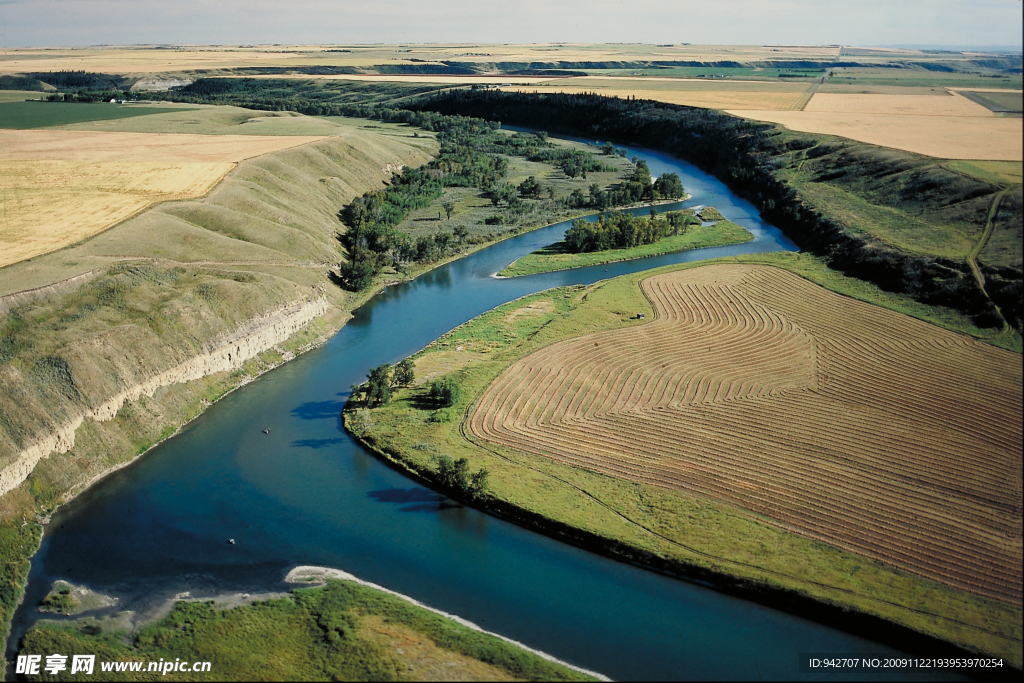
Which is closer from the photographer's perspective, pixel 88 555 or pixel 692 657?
pixel 692 657

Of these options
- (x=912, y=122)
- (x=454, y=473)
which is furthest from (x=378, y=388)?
(x=912, y=122)

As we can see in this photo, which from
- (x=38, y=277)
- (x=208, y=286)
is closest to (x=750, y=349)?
(x=208, y=286)

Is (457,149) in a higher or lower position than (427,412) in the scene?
higher

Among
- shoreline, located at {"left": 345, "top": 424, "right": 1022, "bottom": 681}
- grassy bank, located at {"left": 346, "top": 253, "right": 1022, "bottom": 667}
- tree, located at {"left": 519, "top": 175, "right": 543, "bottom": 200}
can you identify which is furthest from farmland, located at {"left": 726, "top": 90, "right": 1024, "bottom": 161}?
tree, located at {"left": 519, "top": 175, "right": 543, "bottom": 200}

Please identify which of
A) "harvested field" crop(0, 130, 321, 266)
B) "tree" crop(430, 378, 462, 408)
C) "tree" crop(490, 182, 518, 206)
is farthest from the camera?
"tree" crop(490, 182, 518, 206)

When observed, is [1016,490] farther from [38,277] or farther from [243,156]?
[243,156]

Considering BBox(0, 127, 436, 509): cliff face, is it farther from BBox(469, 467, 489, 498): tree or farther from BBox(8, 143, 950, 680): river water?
BBox(469, 467, 489, 498): tree

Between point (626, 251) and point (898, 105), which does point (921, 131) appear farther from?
point (626, 251)
